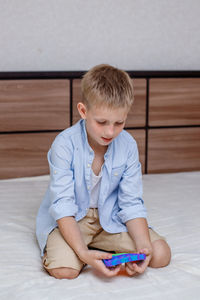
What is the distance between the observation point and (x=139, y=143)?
2641 millimetres

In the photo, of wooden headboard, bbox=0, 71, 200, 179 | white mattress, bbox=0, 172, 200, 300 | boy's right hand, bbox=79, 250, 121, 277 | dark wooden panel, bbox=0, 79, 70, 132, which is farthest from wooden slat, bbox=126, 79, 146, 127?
boy's right hand, bbox=79, 250, 121, 277

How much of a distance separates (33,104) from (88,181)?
105cm

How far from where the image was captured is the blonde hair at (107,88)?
1.39m

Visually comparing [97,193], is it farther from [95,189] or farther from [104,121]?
[104,121]

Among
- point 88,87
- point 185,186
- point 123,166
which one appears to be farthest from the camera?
point 185,186

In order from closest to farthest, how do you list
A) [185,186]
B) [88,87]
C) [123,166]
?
[88,87]
[123,166]
[185,186]

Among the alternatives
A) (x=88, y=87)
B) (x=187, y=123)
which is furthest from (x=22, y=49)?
(x=88, y=87)

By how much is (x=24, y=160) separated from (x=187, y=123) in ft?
3.10

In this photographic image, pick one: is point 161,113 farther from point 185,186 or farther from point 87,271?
point 87,271

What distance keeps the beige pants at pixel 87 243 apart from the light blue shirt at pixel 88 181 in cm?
3

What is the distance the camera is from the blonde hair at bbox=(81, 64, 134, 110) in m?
1.39

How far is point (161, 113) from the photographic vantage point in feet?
8.71

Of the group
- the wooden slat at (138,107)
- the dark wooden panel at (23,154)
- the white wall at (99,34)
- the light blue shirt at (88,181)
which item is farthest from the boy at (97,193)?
the white wall at (99,34)

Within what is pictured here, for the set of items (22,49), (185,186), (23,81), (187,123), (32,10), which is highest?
(32,10)
